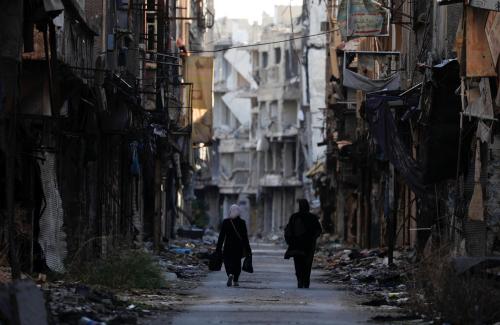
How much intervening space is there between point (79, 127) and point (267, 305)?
809 centimetres

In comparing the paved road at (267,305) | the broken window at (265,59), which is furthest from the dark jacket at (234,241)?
the broken window at (265,59)

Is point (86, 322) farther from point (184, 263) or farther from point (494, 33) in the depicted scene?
point (184, 263)

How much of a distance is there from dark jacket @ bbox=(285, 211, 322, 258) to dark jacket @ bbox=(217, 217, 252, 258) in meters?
0.91

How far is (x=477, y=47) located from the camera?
19.4 m

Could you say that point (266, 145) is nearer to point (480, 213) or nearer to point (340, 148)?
point (340, 148)

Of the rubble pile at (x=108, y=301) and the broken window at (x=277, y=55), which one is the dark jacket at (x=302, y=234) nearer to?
the rubble pile at (x=108, y=301)

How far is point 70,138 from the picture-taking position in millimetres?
25672

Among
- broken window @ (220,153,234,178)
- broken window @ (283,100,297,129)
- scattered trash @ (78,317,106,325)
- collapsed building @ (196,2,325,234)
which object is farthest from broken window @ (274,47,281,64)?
scattered trash @ (78,317,106,325)

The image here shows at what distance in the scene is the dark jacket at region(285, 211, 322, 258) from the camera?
24906 mm

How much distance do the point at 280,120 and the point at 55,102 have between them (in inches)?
2935

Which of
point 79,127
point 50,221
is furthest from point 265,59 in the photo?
point 50,221

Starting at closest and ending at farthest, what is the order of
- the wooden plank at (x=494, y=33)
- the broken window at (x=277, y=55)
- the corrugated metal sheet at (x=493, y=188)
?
1. the wooden plank at (x=494, y=33)
2. the corrugated metal sheet at (x=493, y=188)
3. the broken window at (x=277, y=55)

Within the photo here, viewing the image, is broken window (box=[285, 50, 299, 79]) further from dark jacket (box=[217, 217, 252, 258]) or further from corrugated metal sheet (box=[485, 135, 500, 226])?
corrugated metal sheet (box=[485, 135, 500, 226])

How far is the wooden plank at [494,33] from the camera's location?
18625 millimetres
